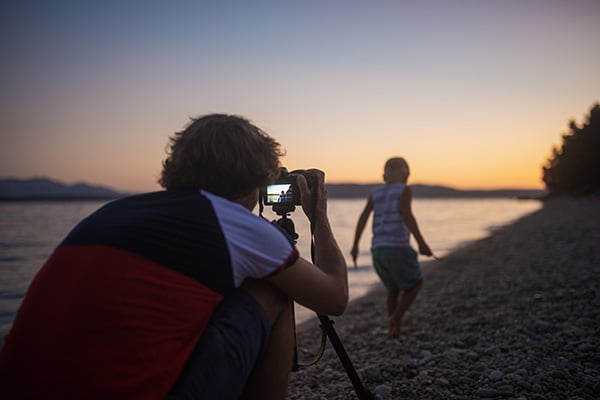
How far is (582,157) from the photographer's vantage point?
50.7 m

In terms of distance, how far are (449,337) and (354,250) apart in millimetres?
1394

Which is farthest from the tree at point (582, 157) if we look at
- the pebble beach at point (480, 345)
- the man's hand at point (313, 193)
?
the man's hand at point (313, 193)

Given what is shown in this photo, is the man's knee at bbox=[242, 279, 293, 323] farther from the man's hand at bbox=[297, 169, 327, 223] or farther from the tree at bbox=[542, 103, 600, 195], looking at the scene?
the tree at bbox=[542, 103, 600, 195]

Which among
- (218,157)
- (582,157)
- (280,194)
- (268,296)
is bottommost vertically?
(268,296)

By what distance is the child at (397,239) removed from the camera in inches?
183

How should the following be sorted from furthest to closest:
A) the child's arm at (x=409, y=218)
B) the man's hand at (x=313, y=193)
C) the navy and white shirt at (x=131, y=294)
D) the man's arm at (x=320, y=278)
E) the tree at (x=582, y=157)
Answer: the tree at (x=582, y=157), the child's arm at (x=409, y=218), the man's hand at (x=313, y=193), the man's arm at (x=320, y=278), the navy and white shirt at (x=131, y=294)

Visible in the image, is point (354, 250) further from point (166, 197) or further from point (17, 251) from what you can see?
point (17, 251)

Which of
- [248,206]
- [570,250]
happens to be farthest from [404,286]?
[570,250]

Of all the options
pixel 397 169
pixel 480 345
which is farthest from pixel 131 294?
pixel 397 169

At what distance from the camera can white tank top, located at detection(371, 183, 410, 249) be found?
4699mm

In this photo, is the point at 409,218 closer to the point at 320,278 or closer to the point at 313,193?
the point at 313,193

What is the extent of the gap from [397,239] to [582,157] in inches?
2213

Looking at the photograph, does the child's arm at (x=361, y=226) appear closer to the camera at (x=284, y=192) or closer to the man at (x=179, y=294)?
the camera at (x=284, y=192)

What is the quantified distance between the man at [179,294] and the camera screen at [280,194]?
19.4 inches
